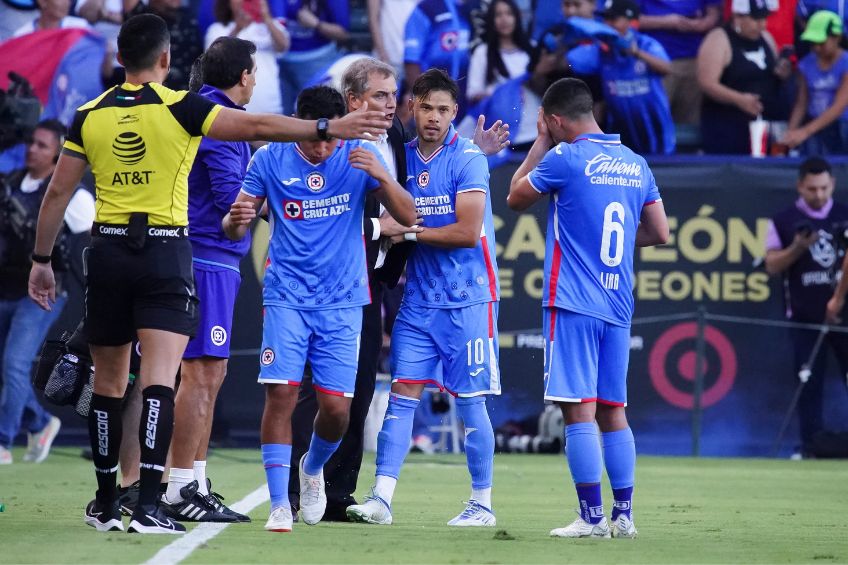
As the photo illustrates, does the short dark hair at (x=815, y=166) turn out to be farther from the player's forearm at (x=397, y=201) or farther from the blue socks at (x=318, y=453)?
the blue socks at (x=318, y=453)

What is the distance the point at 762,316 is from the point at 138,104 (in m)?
9.50

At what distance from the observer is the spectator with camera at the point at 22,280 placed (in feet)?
41.2

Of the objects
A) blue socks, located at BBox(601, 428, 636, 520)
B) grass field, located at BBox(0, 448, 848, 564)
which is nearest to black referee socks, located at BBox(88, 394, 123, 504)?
grass field, located at BBox(0, 448, 848, 564)

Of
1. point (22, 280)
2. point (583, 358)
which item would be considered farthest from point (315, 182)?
point (22, 280)

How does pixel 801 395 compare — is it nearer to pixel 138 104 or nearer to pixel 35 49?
pixel 35 49

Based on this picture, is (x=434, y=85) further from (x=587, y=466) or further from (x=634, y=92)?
(x=634, y=92)

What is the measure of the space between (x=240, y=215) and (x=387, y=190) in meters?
0.71

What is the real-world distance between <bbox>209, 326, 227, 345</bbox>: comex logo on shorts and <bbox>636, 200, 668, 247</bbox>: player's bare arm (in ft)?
7.24

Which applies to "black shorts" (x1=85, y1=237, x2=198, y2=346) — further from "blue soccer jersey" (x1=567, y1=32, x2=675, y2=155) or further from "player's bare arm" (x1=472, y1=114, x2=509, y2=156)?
"blue soccer jersey" (x1=567, y1=32, x2=675, y2=155)

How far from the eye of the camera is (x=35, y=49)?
597 inches

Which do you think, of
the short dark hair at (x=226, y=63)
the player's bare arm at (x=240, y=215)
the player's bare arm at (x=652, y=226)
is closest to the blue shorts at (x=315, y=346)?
the player's bare arm at (x=240, y=215)

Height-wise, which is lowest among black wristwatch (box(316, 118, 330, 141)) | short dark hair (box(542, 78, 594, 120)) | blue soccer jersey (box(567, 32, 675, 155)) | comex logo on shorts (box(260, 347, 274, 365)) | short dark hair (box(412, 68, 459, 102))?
comex logo on shorts (box(260, 347, 274, 365))

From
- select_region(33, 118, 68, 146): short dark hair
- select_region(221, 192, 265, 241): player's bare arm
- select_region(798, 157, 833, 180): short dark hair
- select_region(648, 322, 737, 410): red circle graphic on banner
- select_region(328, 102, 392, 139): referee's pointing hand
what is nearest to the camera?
select_region(328, 102, 392, 139): referee's pointing hand

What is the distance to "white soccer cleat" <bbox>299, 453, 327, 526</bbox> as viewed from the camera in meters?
7.50
